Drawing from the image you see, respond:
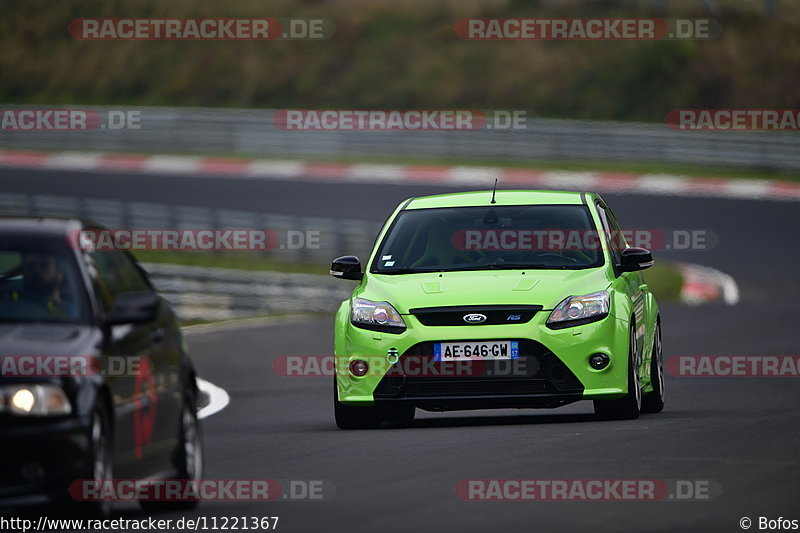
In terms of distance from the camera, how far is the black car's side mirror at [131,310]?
26.7 feet

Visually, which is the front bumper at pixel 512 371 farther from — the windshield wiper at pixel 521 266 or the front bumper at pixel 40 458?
the front bumper at pixel 40 458

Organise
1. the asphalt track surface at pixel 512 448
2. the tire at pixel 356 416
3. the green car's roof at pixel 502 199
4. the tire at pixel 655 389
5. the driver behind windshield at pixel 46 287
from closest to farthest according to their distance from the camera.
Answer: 1. the driver behind windshield at pixel 46 287
2. the asphalt track surface at pixel 512 448
3. the tire at pixel 356 416
4. the green car's roof at pixel 502 199
5. the tire at pixel 655 389

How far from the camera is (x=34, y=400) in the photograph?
7.52 m

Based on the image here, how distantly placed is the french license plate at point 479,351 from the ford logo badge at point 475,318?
14cm

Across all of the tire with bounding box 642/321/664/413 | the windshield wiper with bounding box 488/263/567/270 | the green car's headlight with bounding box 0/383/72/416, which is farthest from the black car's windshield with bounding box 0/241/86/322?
the tire with bounding box 642/321/664/413

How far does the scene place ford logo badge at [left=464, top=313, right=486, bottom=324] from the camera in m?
12.1

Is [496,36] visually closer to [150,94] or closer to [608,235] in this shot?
[150,94]

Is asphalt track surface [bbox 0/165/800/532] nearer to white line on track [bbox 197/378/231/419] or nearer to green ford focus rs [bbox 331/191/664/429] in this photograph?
white line on track [bbox 197/378/231/419]

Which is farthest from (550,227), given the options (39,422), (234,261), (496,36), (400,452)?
(496,36)

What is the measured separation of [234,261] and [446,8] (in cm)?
2631

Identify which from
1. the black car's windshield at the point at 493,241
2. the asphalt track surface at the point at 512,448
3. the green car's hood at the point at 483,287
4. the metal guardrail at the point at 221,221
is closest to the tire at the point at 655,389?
the asphalt track surface at the point at 512,448

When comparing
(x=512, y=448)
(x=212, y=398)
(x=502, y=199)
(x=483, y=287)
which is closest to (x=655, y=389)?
(x=502, y=199)

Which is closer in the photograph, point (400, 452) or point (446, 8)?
point (400, 452)

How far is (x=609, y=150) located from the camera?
42.3m
